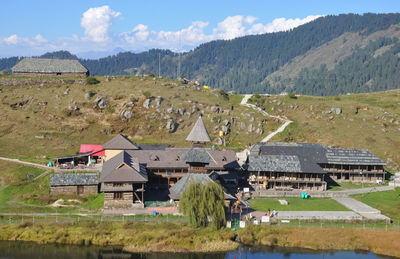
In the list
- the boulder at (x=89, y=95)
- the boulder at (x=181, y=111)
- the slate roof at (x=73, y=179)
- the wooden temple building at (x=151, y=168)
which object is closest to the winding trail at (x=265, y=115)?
the wooden temple building at (x=151, y=168)

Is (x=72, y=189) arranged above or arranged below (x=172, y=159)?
below

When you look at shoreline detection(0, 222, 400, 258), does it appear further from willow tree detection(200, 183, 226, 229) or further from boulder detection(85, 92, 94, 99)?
boulder detection(85, 92, 94, 99)

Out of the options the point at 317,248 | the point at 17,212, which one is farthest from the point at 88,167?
the point at 317,248

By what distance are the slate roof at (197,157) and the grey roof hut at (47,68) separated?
83558 mm

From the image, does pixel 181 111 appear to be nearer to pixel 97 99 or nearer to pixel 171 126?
pixel 171 126

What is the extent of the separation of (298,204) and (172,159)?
23.8m

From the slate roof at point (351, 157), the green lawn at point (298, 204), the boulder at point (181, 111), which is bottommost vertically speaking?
the green lawn at point (298, 204)

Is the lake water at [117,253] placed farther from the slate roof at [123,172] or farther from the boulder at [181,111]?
the boulder at [181,111]

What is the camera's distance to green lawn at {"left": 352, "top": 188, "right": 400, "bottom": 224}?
66500 mm

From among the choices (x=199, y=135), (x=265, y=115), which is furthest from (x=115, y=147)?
(x=265, y=115)

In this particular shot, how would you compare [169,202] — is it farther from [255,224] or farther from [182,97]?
[182,97]

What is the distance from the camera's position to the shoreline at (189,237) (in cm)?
5288

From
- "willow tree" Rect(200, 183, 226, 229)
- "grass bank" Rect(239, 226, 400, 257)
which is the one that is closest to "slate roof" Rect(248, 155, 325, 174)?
"grass bank" Rect(239, 226, 400, 257)

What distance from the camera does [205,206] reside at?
56375 mm
